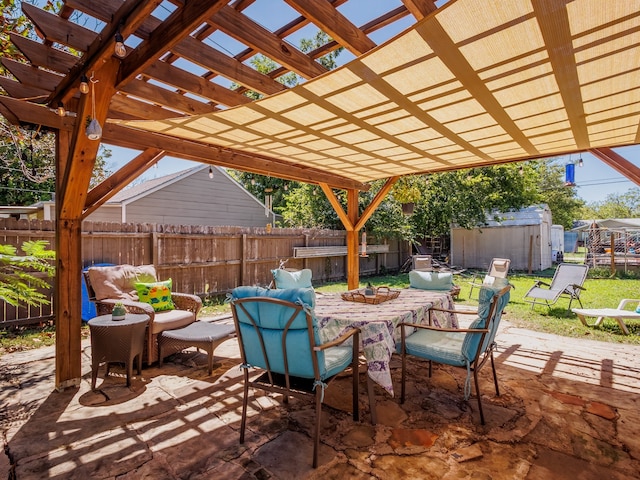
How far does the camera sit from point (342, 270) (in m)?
10.6

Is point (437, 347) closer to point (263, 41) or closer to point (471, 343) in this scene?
point (471, 343)

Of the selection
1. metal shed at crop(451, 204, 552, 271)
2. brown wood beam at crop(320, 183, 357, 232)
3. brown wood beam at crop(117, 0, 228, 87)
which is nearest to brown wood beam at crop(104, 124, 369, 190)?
brown wood beam at crop(320, 183, 357, 232)

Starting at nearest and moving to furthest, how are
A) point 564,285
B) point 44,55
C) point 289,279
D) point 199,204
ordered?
1. point 44,55
2. point 289,279
3. point 564,285
4. point 199,204

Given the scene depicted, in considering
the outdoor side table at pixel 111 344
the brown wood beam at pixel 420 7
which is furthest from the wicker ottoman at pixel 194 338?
the brown wood beam at pixel 420 7

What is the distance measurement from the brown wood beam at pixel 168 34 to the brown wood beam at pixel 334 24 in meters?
0.41

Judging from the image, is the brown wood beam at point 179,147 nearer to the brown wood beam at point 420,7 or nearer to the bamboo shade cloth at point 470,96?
the bamboo shade cloth at point 470,96

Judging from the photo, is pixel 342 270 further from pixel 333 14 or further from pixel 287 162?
pixel 333 14

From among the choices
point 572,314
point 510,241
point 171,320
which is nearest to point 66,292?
point 171,320

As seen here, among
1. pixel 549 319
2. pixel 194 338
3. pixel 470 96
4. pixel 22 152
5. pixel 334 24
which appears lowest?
pixel 549 319

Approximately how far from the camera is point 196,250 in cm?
686

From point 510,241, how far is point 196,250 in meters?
11.2

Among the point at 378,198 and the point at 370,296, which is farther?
the point at 378,198

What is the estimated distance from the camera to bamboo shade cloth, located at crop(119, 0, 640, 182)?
1.75 m

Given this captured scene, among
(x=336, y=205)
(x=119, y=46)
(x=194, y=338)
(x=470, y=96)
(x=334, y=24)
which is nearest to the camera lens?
(x=119, y=46)
